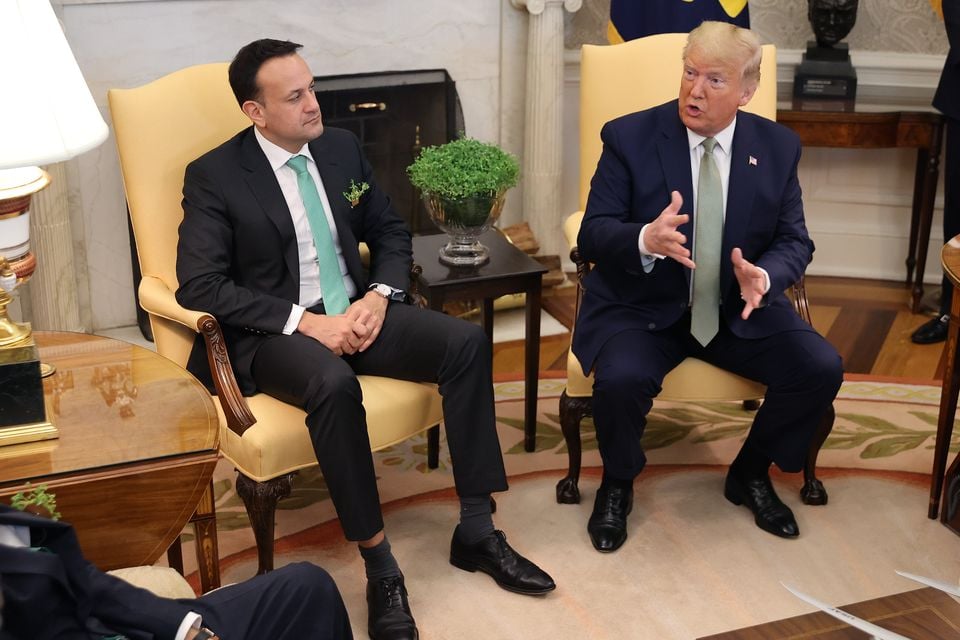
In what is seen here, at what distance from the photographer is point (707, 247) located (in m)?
3.30

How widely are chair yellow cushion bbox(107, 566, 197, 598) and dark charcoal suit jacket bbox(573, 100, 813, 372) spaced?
1407 millimetres

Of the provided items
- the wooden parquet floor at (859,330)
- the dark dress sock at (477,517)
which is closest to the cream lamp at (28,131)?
the dark dress sock at (477,517)

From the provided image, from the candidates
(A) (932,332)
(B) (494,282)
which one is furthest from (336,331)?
(A) (932,332)

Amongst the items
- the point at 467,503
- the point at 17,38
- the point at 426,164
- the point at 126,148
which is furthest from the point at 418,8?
the point at 17,38

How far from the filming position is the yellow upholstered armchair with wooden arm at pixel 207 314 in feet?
9.62

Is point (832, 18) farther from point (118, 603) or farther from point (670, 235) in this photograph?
point (118, 603)

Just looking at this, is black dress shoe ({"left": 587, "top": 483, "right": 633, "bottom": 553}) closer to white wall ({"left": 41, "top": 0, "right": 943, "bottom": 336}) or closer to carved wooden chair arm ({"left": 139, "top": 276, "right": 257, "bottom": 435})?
carved wooden chair arm ({"left": 139, "top": 276, "right": 257, "bottom": 435})

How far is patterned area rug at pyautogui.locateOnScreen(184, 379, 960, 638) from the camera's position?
303cm

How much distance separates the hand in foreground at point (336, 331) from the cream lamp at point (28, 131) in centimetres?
77

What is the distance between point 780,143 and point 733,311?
49 cm

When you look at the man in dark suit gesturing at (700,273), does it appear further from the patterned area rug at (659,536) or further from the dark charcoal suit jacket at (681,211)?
the patterned area rug at (659,536)

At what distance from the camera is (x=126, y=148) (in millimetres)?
3232

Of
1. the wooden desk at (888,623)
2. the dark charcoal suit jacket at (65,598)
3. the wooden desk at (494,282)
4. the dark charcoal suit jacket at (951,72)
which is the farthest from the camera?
the dark charcoal suit jacket at (951,72)

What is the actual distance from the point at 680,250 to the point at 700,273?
284mm
